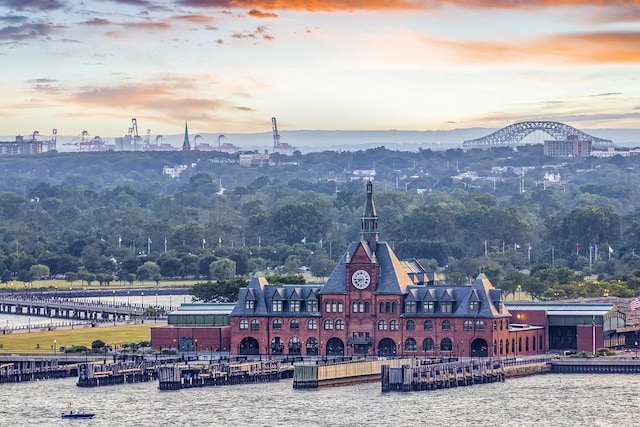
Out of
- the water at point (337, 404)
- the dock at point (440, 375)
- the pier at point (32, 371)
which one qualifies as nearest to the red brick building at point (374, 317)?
the dock at point (440, 375)

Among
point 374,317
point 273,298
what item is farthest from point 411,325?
point 273,298

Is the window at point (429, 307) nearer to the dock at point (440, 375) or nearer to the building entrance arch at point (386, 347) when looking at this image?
the building entrance arch at point (386, 347)

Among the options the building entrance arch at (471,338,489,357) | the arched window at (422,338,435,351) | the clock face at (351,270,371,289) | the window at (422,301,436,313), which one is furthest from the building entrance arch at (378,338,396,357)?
the building entrance arch at (471,338,489,357)

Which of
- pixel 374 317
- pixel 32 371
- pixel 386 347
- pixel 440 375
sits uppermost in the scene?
pixel 374 317

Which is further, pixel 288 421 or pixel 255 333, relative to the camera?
pixel 255 333

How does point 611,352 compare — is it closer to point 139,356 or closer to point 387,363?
point 387,363

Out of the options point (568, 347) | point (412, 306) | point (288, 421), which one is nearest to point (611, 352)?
point (568, 347)

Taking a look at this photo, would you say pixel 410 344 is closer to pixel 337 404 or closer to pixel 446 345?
pixel 446 345
